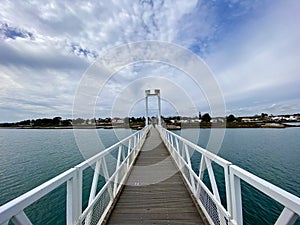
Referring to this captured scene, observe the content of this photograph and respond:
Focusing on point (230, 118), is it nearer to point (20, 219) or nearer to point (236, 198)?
point (236, 198)

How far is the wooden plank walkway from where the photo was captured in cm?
211

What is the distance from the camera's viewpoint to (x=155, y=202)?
2578 millimetres

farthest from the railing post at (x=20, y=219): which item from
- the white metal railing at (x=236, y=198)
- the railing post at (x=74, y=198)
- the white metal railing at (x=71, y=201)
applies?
the white metal railing at (x=236, y=198)

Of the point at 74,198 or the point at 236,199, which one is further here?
the point at 74,198

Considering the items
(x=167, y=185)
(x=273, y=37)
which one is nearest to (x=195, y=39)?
(x=273, y=37)

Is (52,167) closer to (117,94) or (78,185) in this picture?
(117,94)

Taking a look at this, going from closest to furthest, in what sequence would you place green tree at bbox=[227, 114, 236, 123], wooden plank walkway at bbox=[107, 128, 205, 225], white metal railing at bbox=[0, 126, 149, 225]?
white metal railing at bbox=[0, 126, 149, 225], wooden plank walkway at bbox=[107, 128, 205, 225], green tree at bbox=[227, 114, 236, 123]

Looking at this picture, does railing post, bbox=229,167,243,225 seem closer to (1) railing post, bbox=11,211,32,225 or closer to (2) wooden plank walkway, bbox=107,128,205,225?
(2) wooden plank walkway, bbox=107,128,205,225

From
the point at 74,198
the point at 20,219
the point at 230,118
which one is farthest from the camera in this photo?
the point at 230,118

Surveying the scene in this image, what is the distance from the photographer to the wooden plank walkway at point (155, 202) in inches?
83.2

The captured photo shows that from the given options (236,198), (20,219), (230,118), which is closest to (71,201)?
(20,219)

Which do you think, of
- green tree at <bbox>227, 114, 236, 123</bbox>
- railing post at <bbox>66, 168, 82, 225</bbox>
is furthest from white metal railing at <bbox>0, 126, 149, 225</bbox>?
green tree at <bbox>227, 114, 236, 123</bbox>

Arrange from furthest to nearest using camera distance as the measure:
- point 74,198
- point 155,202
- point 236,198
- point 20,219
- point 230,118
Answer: point 230,118 < point 155,202 < point 74,198 < point 236,198 < point 20,219

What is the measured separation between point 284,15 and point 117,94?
10648 mm
